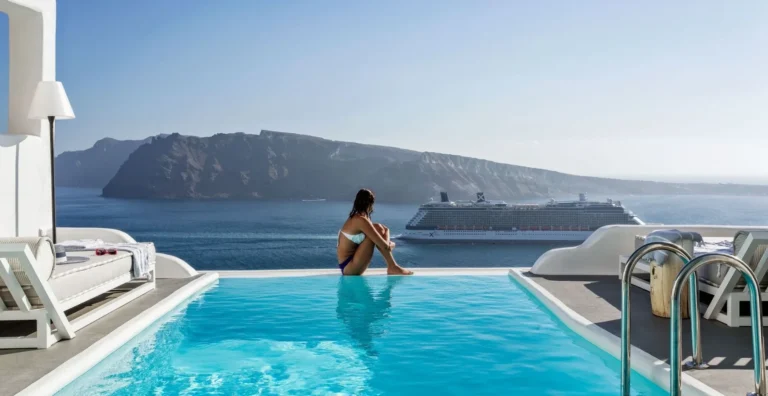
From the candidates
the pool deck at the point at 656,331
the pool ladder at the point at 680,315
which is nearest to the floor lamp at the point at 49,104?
the pool deck at the point at 656,331

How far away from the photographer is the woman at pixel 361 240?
5.14 metres

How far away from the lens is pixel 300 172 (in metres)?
89.6

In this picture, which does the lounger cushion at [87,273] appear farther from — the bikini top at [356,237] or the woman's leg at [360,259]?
the woman's leg at [360,259]

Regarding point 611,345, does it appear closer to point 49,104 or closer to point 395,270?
point 395,270

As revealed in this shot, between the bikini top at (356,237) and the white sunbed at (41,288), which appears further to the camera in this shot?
the bikini top at (356,237)

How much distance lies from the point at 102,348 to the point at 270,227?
6623 centimetres

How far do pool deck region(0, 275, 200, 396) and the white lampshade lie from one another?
1746mm

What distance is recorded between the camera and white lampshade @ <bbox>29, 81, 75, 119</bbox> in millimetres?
4871

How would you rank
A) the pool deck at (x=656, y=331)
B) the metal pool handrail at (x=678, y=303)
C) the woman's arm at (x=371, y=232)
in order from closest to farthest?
1. the metal pool handrail at (x=678, y=303)
2. the pool deck at (x=656, y=331)
3. the woman's arm at (x=371, y=232)

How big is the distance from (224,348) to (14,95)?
3412mm

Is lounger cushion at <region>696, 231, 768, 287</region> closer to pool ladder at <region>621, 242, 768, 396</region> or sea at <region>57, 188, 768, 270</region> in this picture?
pool ladder at <region>621, 242, 768, 396</region>

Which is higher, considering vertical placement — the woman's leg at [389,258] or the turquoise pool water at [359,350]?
the woman's leg at [389,258]

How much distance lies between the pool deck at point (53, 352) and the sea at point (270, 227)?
4327cm

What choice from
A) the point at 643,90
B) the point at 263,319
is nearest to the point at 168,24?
the point at 263,319
